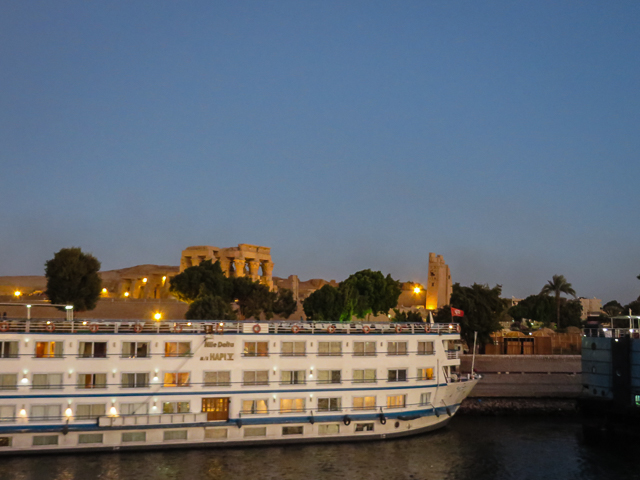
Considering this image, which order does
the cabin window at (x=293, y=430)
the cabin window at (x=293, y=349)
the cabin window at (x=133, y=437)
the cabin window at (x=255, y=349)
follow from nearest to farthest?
the cabin window at (x=133, y=437) < the cabin window at (x=293, y=430) < the cabin window at (x=255, y=349) < the cabin window at (x=293, y=349)

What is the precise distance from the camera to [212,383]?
34.1 m

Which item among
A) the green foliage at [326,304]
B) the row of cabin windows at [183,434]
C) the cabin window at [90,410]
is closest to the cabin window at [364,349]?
the row of cabin windows at [183,434]

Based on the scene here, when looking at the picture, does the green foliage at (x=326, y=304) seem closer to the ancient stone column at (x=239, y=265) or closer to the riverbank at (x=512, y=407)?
the ancient stone column at (x=239, y=265)

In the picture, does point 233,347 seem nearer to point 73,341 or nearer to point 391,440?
point 73,341

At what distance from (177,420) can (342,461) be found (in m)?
9.01

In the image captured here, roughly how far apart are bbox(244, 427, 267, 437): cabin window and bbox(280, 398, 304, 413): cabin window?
4.75ft

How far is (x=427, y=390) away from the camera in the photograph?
3716 cm

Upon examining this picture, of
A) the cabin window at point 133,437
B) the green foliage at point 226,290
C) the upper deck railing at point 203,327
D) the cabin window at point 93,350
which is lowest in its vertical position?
the cabin window at point 133,437

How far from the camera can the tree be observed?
2359 inches

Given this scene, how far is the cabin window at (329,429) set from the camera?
1384 inches

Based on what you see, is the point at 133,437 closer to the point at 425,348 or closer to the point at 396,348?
the point at 396,348

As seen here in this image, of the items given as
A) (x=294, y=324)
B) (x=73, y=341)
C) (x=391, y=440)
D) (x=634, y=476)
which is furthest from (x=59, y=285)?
(x=634, y=476)

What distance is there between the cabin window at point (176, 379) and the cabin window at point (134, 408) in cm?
156

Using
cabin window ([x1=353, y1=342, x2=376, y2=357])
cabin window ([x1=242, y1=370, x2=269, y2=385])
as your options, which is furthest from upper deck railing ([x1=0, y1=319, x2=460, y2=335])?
cabin window ([x1=242, y1=370, x2=269, y2=385])
